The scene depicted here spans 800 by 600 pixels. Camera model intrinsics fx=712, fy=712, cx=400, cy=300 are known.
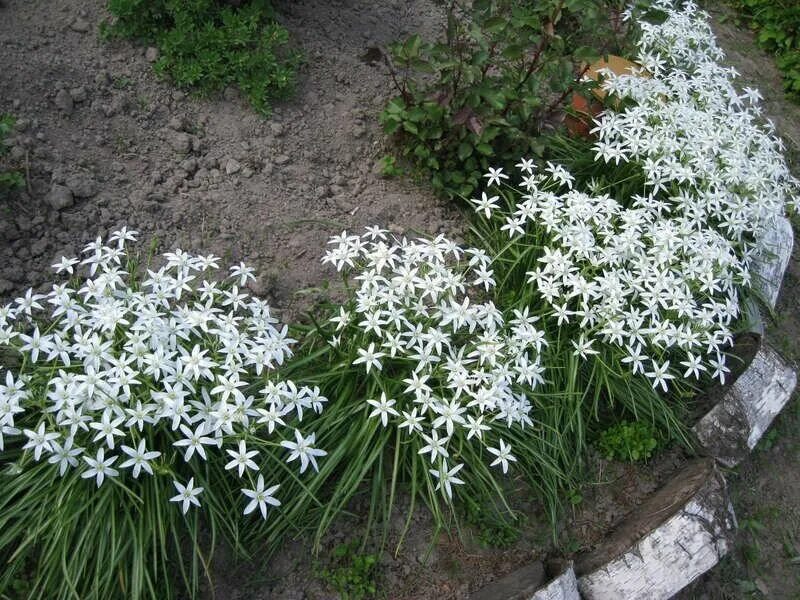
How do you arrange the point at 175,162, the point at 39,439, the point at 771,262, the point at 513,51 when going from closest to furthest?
1. the point at 39,439
2. the point at 513,51
3. the point at 175,162
4. the point at 771,262

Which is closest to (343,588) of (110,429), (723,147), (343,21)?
(110,429)

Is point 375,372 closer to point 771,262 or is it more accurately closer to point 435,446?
point 435,446

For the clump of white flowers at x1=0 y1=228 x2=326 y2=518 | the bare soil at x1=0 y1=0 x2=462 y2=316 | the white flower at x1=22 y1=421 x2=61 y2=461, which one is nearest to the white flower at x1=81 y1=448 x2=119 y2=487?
the clump of white flowers at x1=0 y1=228 x2=326 y2=518

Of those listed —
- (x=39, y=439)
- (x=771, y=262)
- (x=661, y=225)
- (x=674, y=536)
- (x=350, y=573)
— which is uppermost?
(x=661, y=225)

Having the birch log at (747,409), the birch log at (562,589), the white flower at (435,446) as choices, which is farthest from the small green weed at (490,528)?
the birch log at (747,409)

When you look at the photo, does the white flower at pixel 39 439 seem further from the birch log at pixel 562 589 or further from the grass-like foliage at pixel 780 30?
the grass-like foliage at pixel 780 30

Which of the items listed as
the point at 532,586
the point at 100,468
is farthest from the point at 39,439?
the point at 532,586

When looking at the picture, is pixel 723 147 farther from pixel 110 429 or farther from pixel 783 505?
pixel 110 429
